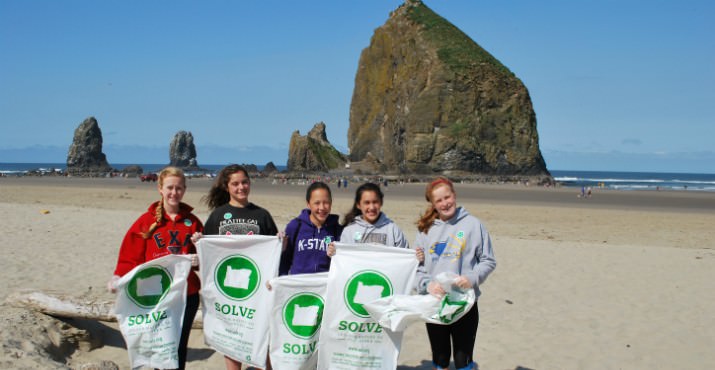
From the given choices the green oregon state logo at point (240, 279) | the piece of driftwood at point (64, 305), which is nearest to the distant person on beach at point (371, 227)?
the green oregon state logo at point (240, 279)

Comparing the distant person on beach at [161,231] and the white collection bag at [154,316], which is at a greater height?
the distant person on beach at [161,231]

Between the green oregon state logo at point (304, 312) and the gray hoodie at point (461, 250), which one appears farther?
the green oregon state logo at point (304, 312)

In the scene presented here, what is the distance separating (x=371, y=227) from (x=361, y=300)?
1.84 ft

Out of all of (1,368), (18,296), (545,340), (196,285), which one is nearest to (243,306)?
(196,285)

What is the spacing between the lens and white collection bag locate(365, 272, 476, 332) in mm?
3709

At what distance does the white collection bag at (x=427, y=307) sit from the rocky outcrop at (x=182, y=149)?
384ft

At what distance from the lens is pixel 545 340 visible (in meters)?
6.27

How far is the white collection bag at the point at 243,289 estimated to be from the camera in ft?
14.1

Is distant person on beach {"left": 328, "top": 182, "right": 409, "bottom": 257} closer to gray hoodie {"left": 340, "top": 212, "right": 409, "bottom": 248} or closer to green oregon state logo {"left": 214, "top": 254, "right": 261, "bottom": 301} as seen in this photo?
gray hoodie {"left": 340, "top": 212, "right": 409, "bottom": 248}

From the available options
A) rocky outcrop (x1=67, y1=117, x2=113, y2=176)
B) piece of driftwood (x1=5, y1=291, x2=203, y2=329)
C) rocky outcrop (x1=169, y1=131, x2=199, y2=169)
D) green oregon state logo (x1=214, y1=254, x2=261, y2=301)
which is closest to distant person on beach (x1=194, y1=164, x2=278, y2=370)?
green oregon state logo (x1=214, y1=254, x2=261, y2=301)

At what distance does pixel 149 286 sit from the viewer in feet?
13.6

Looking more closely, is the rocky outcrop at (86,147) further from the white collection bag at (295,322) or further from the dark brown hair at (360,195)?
the dark brown hair at (360,195)

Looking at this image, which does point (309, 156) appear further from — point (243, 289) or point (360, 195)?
point (360, 195)

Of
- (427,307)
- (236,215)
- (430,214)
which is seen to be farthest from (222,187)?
(427,307)
